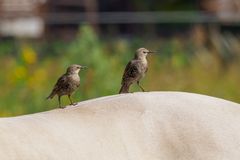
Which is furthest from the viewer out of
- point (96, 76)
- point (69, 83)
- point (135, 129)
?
point (96, 76)

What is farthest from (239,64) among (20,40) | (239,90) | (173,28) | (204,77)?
(173,28)

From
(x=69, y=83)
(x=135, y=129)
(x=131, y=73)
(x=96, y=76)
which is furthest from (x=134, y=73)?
(x=96, y=76)

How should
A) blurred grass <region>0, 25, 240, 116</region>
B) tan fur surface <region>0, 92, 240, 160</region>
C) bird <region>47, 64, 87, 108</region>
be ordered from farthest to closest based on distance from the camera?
blurred grass <region>0, 25, 240, 116</region> < bird <region>47, 64, 87, 108</region> < tan fur surface <region>0, 92, 240, 160</region>

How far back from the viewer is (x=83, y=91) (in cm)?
836

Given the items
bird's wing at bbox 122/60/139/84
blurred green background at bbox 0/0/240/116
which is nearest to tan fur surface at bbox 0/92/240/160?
bird's wing at bbox 122/60/139/84

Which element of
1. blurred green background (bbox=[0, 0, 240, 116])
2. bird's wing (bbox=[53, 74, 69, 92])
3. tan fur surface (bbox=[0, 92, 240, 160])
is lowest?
blurred green background (bbox=[0, 0, 240, 116])

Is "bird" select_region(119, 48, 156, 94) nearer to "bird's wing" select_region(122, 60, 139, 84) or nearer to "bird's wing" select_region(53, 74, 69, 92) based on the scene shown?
"bird's wing" select_region(122, 60, 139, 84)

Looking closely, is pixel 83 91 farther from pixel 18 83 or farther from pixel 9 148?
pixel 9 148

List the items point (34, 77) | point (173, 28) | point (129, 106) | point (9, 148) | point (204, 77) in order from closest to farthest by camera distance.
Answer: point (9, 148) < point (129, 106) < point (34, 77) < point (204, 77) < point (173, 28)

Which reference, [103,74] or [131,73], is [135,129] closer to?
[131,73]

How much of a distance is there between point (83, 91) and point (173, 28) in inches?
419

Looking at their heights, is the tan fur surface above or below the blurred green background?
above

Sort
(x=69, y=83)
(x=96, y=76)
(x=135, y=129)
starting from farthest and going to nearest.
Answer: (x=96, y=76)
(x=69, y=83)
(x=135, y=129)

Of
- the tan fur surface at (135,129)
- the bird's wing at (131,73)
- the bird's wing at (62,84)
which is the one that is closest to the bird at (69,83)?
the bird's wing at (62,84)
